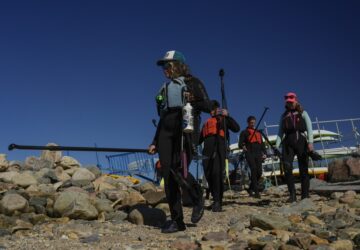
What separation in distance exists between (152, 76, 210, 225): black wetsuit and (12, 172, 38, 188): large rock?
19.8 feet

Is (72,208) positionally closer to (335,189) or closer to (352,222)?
(352,222)

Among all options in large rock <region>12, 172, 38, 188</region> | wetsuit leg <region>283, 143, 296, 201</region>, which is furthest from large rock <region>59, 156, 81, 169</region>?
wetsuit leg <region>283, 143, 296, 201</region>

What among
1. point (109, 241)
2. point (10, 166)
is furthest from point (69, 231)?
point (10, 166)

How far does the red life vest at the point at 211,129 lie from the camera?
795 cm

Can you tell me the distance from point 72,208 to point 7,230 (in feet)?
3.45

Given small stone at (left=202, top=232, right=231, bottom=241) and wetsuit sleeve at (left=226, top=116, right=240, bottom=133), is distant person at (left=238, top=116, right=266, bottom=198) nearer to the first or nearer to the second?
wetsuit sleeve at (left=226, top=116, right=240, bottom=133)

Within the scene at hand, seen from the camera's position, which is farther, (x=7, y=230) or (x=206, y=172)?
(x=206, y=172)

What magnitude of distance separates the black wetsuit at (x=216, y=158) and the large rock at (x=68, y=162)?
747cm

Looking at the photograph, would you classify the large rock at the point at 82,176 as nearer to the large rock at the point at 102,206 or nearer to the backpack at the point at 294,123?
the large rock at the point at 102,206

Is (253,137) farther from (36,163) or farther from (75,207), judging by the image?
(36,163)

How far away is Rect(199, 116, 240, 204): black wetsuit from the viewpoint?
7555 millimetres

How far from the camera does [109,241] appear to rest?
497 centimetres

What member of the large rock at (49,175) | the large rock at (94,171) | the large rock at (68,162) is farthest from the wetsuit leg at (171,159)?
the large rock at (68,162)

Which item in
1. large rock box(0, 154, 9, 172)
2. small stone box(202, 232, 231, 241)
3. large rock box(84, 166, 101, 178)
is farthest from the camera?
large rock box(84, 166, 101, 178)
